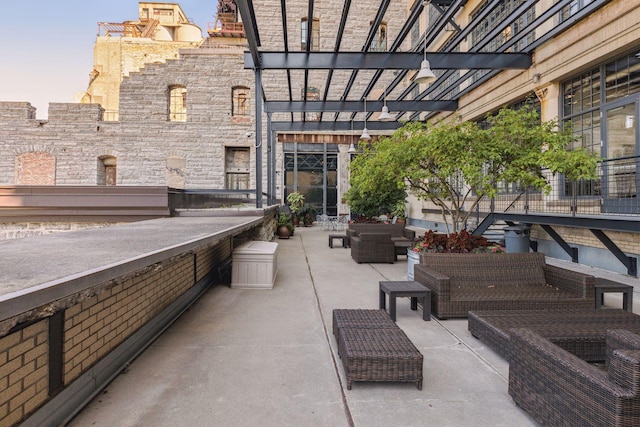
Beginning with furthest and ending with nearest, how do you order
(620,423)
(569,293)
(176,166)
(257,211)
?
(176,166)
(257,211)
(569,293)
(620,423)

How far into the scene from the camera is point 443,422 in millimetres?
2379

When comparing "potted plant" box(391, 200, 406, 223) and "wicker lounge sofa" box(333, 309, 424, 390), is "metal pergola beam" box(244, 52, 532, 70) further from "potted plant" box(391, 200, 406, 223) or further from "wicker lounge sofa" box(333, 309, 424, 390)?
"potted plant" box(391, 200, 406, 223)

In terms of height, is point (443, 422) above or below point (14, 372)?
below

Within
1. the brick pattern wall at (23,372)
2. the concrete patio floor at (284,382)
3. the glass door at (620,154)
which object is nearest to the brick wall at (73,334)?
the brick pattern wall at (23,372)

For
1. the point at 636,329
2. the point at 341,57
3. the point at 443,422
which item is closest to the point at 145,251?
the point at 443,422

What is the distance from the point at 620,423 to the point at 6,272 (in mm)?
3168

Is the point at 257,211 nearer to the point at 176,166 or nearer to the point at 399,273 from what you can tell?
the point at 399,273

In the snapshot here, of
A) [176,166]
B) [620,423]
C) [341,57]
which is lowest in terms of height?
[620,423]

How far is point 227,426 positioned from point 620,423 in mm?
2152

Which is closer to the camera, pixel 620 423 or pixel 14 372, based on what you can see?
pixel 620 423

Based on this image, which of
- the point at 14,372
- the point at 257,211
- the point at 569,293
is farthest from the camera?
the point at 257,211

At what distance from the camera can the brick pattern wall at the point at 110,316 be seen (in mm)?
2521

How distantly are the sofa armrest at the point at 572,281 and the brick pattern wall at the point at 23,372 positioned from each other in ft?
17.4

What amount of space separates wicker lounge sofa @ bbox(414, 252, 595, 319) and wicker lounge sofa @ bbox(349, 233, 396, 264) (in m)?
3.33
